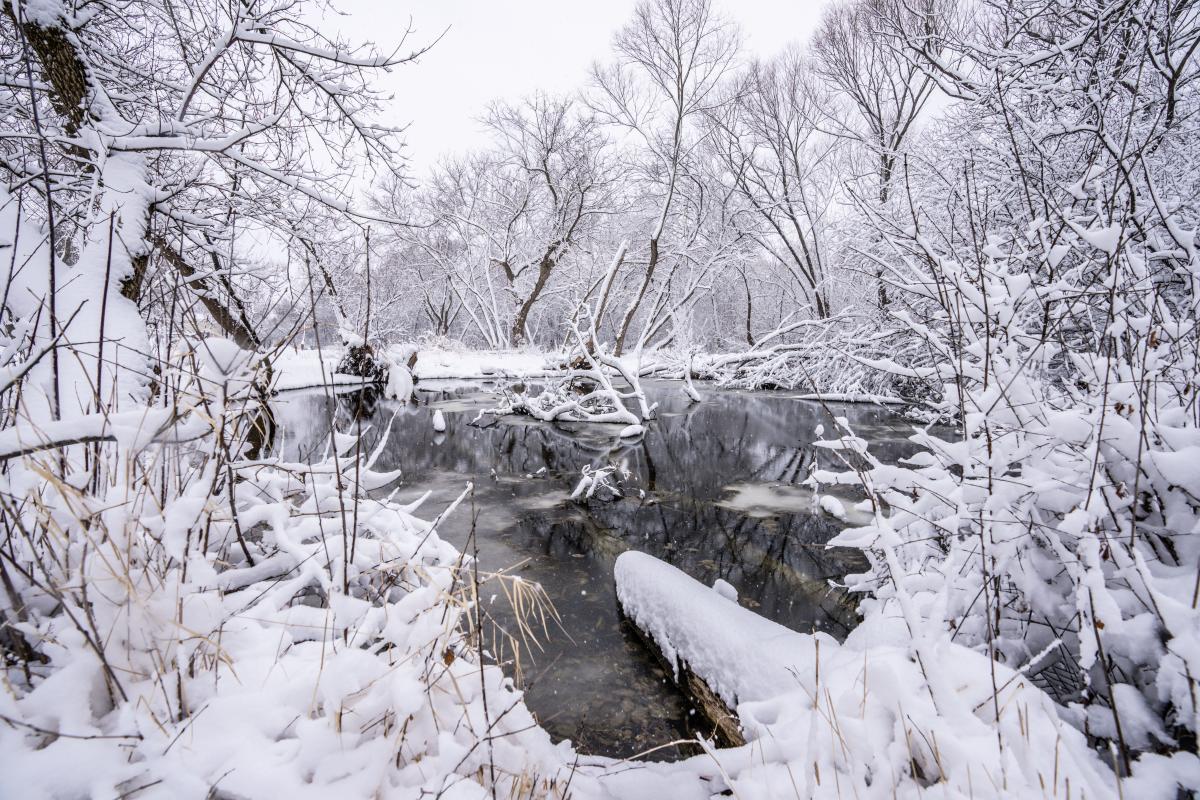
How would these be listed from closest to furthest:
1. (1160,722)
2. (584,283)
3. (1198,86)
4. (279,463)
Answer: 1. (1160,722)
2. (279,463)
3. (1198,86)
4. (584,283)

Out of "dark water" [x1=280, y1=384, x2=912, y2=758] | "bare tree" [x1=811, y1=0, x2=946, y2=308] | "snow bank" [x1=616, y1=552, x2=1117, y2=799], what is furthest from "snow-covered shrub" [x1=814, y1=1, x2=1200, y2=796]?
"bare tree" [x1=811, y1=0, x2=946, y2=308]

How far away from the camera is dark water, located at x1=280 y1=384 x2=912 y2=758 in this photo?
121 inches

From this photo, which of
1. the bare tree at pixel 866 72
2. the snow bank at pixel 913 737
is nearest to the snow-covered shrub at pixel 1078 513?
the snow bank at pixel 913 737

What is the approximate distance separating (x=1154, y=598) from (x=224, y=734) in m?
2.40

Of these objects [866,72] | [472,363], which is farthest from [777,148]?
[472,363]

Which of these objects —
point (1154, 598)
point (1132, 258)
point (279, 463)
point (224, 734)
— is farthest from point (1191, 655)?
point (279, 463)

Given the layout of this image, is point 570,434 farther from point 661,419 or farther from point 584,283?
point 584,283

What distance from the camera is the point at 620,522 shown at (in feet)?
19.5

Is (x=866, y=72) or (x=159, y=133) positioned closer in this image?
(x=159, y=133)

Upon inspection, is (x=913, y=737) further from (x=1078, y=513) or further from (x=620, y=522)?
(x=620, y=522)

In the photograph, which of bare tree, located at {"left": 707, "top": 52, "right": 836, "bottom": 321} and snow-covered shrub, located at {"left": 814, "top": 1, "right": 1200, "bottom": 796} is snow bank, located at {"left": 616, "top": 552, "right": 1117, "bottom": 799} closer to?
snow-covered shrub, located at {"left": 814, "top": 1, "right": 1200, "bottom": 796}

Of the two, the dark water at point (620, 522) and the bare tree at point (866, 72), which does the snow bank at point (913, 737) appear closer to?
the dark water at point (620, 522)

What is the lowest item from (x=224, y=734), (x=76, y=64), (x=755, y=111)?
(x=224, y=734)

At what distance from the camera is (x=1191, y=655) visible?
1178mm
